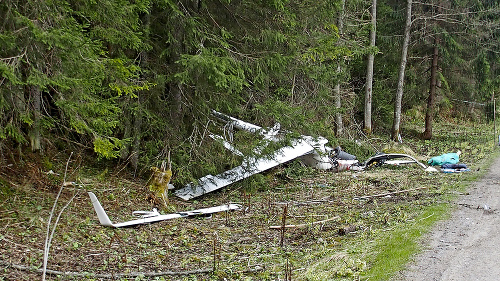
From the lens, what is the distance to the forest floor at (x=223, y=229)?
246 inches

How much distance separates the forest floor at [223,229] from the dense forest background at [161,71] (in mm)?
826

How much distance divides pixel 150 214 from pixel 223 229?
145 centimetres

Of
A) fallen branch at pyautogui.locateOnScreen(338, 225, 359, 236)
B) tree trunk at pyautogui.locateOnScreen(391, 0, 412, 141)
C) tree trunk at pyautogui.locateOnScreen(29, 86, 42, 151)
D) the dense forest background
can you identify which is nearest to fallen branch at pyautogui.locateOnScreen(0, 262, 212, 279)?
the dense forest background

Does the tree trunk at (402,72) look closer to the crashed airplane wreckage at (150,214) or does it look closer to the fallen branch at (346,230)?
the crashed airplane wreckage at (150,214)

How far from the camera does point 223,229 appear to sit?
852 cm

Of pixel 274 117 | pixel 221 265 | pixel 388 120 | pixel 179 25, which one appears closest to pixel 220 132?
pixel 274 117

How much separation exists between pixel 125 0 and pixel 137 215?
376cm

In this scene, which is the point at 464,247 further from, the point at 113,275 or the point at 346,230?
the point at 113,275

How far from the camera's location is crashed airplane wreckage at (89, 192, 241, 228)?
7.91 m

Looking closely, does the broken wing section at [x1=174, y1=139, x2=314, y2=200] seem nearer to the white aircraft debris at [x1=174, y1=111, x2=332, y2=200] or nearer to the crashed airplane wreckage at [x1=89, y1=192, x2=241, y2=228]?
the white aircraft debris at [x1=174, y1=111, x2=332, y2=200]

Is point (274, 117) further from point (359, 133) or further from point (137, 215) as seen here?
point (359, 133)

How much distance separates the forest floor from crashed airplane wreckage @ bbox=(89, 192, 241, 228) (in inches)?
4.4

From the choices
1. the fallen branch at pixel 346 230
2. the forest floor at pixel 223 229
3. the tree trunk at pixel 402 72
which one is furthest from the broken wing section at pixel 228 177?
the tree trunk at pixel 402 72

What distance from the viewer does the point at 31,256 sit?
6.27m
